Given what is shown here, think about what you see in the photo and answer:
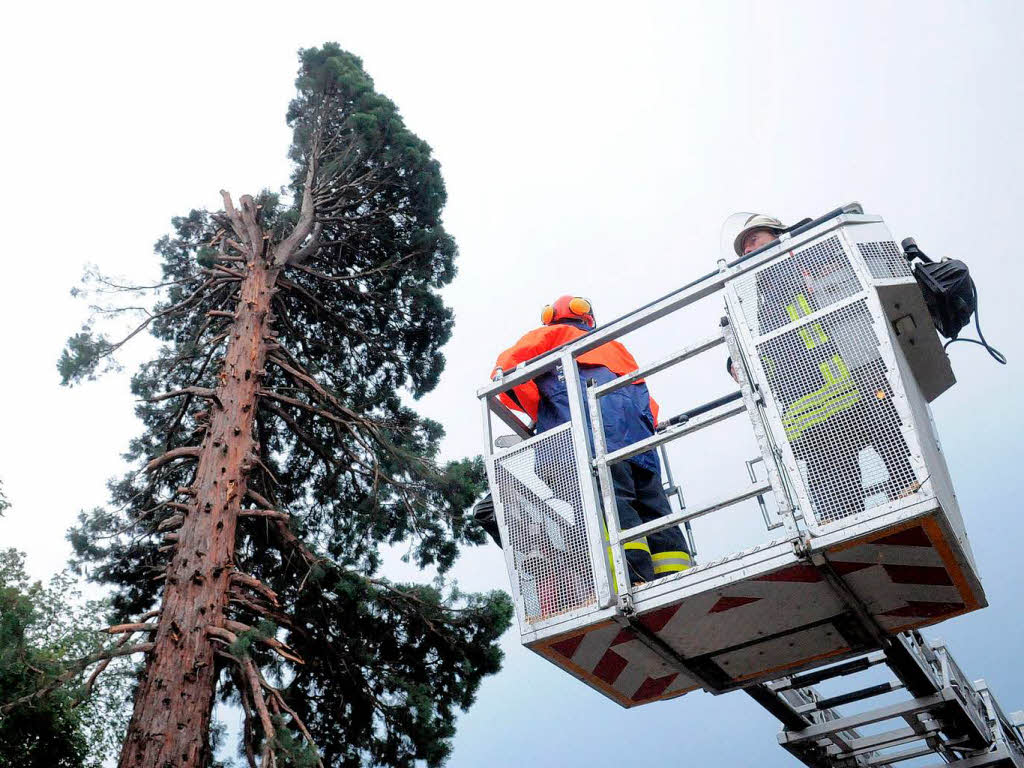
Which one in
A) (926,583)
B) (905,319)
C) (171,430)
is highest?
(171,430)

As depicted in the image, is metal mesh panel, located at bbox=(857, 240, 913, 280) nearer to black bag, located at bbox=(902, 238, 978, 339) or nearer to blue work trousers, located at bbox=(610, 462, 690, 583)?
black bag, located at bbox=(902, 238, 978, 339)

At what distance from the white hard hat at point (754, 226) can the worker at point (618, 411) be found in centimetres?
94

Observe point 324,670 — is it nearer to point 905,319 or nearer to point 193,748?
point 193,748

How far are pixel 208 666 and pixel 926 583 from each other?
15.8 ft

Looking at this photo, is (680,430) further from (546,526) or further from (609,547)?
(546,526)

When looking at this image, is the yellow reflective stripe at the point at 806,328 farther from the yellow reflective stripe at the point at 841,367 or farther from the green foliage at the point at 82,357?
the green foliage at the point at 82,357

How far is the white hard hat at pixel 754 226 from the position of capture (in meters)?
5.13

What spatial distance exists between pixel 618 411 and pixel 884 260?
1.61 metres

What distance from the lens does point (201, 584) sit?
6.62 meters

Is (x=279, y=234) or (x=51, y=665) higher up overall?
(x=279, y=234)

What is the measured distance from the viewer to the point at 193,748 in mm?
5727

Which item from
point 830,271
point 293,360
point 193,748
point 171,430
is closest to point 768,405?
point 830,271

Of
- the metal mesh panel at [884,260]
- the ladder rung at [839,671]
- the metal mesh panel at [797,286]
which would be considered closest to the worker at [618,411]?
the metal mesh panel at [797,286]

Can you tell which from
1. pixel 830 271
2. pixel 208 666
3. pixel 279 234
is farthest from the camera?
pixel 279 234
